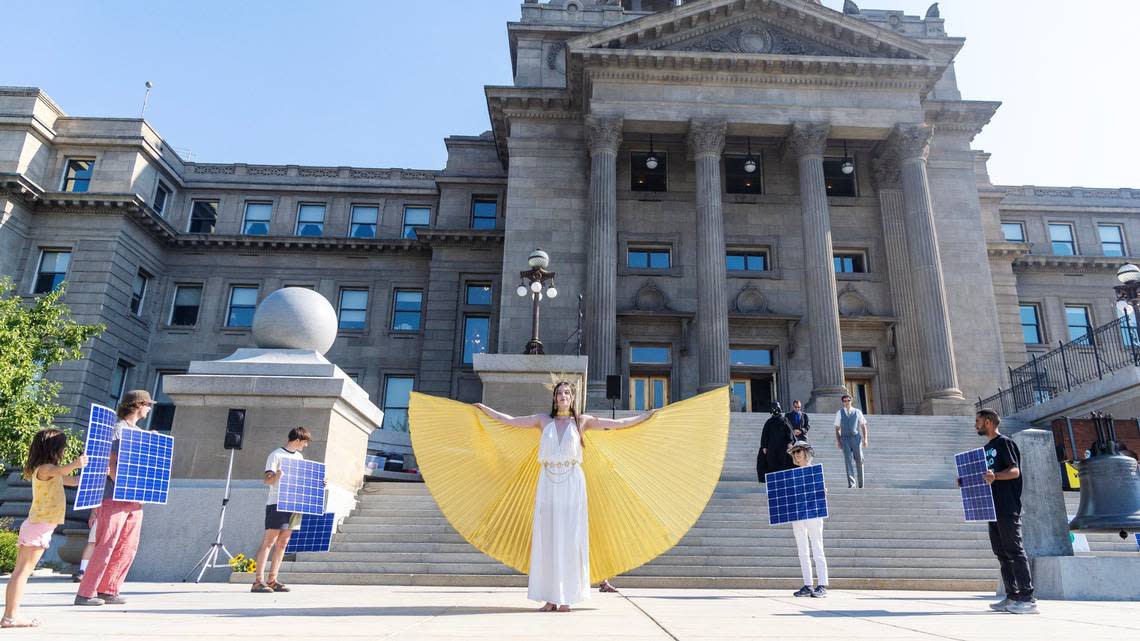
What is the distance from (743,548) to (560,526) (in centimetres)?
726

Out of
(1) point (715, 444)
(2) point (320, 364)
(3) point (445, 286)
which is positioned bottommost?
(1) point (715, 444)

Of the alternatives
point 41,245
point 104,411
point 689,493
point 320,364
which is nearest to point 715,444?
point 689,493

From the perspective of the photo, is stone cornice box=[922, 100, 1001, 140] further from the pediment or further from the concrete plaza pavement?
the concrete plaza pavement

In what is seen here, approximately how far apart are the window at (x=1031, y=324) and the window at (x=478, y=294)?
27.8 meters

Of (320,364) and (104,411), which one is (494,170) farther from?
(104,411)

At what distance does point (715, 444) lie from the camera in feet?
23.9

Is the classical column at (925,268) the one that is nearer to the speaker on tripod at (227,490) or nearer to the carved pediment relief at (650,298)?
the carved pediment relief at (650,298)

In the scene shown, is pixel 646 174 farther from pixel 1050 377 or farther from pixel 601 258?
pixel 1050 377

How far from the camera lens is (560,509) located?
21.3ft

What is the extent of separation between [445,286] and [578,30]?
46.3ft

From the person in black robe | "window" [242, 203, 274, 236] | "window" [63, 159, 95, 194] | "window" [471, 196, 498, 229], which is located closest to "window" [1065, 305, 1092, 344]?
"window" [471, 196, 498, 229]

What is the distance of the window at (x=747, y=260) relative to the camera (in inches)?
1200

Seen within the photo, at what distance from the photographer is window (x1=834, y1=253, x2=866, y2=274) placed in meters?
30.7

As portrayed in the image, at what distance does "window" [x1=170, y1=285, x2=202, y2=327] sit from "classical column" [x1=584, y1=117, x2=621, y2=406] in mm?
21732
